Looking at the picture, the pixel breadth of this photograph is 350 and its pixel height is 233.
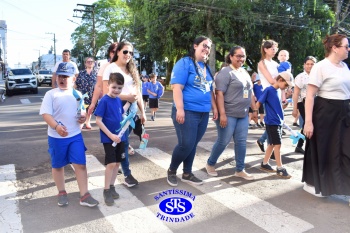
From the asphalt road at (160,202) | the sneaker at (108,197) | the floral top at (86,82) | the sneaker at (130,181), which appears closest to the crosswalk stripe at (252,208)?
the asphalt road at (160,202)

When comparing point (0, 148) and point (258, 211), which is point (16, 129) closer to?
point (0, 148)

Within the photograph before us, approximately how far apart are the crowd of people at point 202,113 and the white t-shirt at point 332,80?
0.01 meters

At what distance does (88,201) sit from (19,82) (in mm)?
22067

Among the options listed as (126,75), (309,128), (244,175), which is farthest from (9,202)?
(309,128)

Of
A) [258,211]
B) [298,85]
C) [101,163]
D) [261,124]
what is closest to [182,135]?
[258,211]

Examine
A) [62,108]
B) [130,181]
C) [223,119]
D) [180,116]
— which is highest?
[62,108]

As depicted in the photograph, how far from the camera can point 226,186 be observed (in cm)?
486

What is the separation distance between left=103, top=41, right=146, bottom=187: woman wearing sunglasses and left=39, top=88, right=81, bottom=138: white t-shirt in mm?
700

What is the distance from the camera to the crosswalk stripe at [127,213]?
3.55 m

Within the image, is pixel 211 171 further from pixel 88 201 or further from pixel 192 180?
pixel 88 201

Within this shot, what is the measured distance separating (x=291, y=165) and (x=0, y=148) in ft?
18.3

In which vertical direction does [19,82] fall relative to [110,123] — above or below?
below

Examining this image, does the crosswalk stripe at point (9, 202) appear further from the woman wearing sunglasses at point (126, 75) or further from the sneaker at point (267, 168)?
the sneaker at point (267, 168)

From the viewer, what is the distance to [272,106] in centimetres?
534
